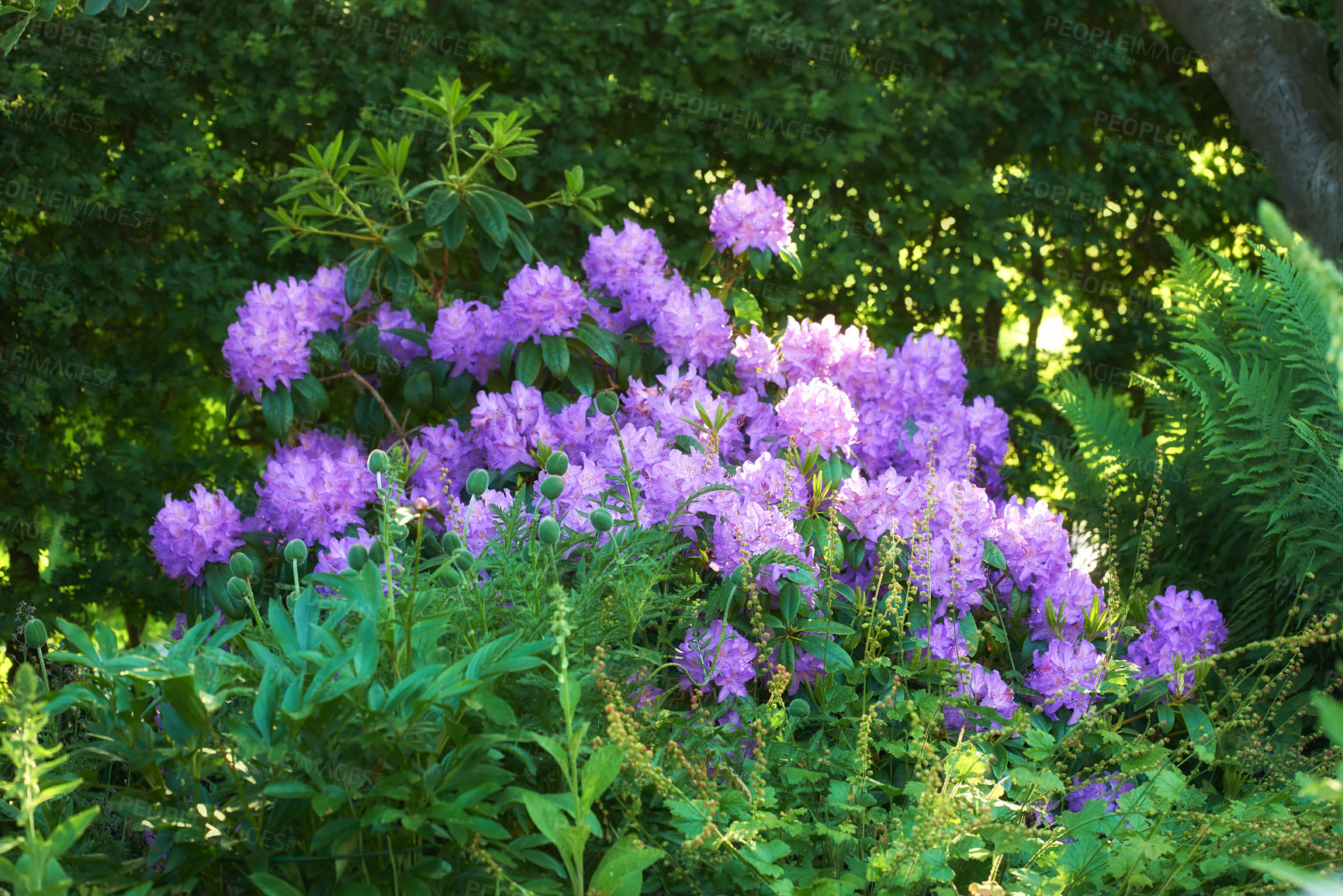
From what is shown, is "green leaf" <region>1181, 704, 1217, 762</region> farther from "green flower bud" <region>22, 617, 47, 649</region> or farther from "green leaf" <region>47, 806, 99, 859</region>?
"green flower bud" <region>22, 617, 47, 649</region>

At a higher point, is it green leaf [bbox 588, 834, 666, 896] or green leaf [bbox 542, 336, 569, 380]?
green leaf [bbox 588, 834, 666, 896]

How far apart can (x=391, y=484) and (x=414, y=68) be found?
9.69 ft

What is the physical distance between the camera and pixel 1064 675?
2.15 metres

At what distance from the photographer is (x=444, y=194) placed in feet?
8.94

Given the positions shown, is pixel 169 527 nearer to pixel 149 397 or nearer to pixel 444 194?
pixel 444 194

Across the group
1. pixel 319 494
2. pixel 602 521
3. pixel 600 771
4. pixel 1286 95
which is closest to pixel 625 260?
pixel 319 494

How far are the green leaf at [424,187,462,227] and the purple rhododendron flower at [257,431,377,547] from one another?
2.07 feet

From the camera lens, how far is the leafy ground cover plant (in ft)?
4.54

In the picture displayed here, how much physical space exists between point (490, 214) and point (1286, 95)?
3.05 metres

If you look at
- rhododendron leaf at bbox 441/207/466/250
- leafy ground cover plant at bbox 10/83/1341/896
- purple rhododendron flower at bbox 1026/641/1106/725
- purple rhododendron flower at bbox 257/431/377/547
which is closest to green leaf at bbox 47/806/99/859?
leafy ground cover plant at bbox 10/83/1341/896

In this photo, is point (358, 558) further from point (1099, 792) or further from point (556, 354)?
point (1099, 792)

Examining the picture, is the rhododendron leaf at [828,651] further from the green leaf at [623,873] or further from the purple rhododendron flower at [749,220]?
the purple rhododendron flower at [749,220]

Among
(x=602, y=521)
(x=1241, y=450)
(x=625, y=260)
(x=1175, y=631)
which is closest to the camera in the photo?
(x=602, y=521)

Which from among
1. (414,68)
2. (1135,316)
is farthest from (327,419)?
(1135,316)
